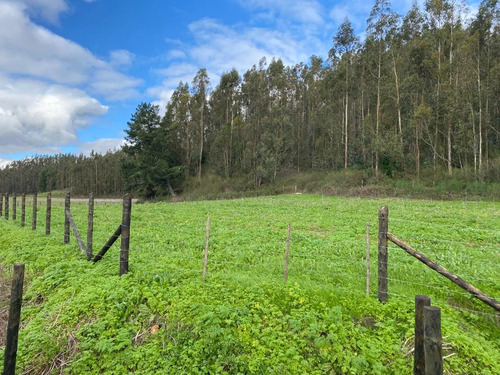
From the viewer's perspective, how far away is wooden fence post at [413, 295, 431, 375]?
91.2 inches

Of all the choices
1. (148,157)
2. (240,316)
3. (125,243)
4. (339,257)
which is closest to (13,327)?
(125,243)

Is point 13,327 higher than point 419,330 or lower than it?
lower

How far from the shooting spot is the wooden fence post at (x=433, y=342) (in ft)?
6.81

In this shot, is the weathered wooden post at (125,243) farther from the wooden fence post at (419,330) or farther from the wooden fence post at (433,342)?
the wooden fence post at (433,342)

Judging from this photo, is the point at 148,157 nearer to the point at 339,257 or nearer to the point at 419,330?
the point at 339,257

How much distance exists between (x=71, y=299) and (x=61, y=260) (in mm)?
2450

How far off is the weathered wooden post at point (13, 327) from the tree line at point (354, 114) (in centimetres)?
3319

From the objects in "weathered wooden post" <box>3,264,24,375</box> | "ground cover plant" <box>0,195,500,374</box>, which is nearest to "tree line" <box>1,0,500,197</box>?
"ground cover plant" <box>0,195,500,374</box>

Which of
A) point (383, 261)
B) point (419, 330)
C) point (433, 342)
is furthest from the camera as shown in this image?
point (383, 261)

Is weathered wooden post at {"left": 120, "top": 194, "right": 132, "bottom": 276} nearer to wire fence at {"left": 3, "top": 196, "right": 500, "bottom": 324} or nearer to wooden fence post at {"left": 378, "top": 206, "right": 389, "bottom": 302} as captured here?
Answer: wire fence at {"left": 3, "top": 196, "right": 500, "bottom": 324}

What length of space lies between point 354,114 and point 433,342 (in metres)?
50.4

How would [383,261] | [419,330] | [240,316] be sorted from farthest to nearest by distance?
[383,261], [240,316], [419,330]

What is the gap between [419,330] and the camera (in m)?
2.40

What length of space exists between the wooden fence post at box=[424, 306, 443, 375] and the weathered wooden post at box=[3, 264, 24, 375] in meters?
4.62
